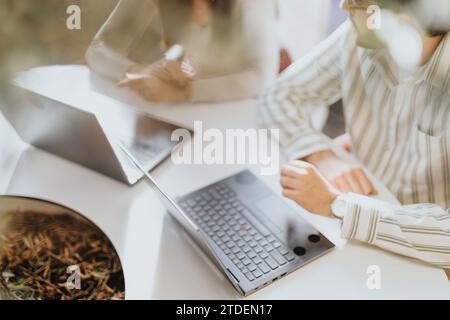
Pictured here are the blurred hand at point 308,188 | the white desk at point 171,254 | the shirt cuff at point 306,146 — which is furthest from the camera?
the shirt cuff at point 306,146

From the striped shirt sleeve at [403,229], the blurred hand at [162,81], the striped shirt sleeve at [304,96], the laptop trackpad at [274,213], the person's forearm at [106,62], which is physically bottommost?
the striped shirt sleeve at [403,229]

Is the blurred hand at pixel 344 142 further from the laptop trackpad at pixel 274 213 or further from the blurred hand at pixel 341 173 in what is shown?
the laptop trackpad at pixel 274 213

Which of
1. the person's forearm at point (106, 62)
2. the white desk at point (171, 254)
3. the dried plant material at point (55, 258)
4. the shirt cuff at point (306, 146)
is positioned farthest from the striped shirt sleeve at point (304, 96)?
the dried plant material at point (55, 258)

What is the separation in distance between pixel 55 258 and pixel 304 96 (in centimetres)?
69

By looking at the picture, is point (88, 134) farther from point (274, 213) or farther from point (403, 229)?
point (403, 229)

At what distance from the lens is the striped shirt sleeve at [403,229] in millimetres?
791

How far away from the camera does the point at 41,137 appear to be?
0.97 meters

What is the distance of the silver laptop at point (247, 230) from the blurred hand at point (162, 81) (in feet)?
0.90

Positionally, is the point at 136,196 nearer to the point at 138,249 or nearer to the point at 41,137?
the point at 138,249

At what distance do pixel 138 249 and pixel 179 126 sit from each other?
0.32 metres

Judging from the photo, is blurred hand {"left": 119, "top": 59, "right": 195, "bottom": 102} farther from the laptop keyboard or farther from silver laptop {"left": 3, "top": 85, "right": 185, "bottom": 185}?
the laptop keyboard

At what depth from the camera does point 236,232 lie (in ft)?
2.76
